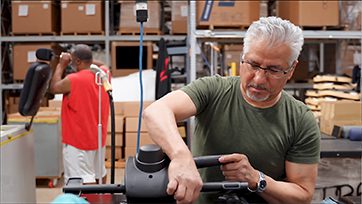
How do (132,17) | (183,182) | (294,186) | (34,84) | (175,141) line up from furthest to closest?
(132,17) → (34,84) → (294,186) → (175,141) → (183,182)

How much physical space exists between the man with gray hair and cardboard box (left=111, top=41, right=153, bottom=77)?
5.12 m

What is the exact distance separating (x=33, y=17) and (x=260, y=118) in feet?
18.5

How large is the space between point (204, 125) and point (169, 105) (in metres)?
0.19

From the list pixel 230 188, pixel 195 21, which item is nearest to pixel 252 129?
pixel 230 188

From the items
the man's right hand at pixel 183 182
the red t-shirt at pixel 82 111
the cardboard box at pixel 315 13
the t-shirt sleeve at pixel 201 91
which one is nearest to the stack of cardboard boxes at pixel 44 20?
the red t-shirt at pixel 82 111

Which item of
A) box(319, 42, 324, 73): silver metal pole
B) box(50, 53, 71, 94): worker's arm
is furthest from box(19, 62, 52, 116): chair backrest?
box(319, 42, 324, 73): silver metal pole

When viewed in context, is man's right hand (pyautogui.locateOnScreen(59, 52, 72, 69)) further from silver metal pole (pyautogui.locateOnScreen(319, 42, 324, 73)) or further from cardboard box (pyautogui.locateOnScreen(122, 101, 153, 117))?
silver metal pole (pyautogui.locateOnScreen(319, 42, 324, 73))

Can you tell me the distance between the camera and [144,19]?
6.49ft

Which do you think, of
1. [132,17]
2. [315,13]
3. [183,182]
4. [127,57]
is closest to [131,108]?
[127,57]

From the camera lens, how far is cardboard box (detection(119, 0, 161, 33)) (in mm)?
6383

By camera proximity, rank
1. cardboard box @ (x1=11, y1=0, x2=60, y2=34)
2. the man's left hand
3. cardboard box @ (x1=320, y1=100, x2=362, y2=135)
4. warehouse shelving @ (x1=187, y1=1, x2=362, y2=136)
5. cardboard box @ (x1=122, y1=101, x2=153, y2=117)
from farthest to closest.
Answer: cardboard box @ (x1=11, y1=0, x2=60, y2=34), cardboard box @ (x1=122, y1=101, x2=153, y2=117), warehouse shelving @ (x1=187, y1=1, x2=362, y2=136), cardboard box @ (x1=320, y1=100, x2=362, y2=135), the man's left hand

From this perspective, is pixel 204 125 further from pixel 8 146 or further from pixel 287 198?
pixel 8 146

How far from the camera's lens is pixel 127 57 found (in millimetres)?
6824

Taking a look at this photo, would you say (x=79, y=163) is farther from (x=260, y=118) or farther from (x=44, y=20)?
(x=44, y=20)
